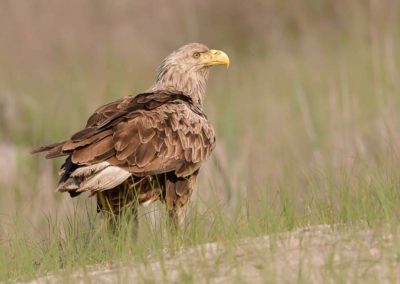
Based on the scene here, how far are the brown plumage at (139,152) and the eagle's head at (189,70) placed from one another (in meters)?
0.40

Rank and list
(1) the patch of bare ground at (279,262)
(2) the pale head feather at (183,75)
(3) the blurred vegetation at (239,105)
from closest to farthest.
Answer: (1) the patch of bare ground at (279,262), (3) the blurred vegetation at (239,105), (2) the pale head feather at (183,75)

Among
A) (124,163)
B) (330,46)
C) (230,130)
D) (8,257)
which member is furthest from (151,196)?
(330,46)

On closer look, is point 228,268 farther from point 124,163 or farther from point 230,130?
point 230,130

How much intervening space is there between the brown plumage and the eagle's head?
396 mm

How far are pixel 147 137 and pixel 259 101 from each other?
5.08 metres

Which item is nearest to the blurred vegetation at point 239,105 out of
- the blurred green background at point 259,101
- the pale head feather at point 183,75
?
the blurred green background at point 259,101

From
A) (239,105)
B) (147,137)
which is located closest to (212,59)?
(147,137)

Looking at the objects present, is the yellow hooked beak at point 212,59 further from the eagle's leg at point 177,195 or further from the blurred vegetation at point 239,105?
the eagle's leg at point 177,195

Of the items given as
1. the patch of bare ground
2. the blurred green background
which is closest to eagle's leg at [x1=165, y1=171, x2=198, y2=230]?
the blurred green background

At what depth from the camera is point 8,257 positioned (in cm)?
668

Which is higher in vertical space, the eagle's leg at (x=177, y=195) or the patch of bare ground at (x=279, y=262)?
the eagle's leg at (x=177, y=195)

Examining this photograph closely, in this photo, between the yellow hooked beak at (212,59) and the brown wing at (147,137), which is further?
the yellow hooked beak at (212,59)

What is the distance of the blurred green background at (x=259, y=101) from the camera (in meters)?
7.38

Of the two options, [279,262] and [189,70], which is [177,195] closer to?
[189,70]
